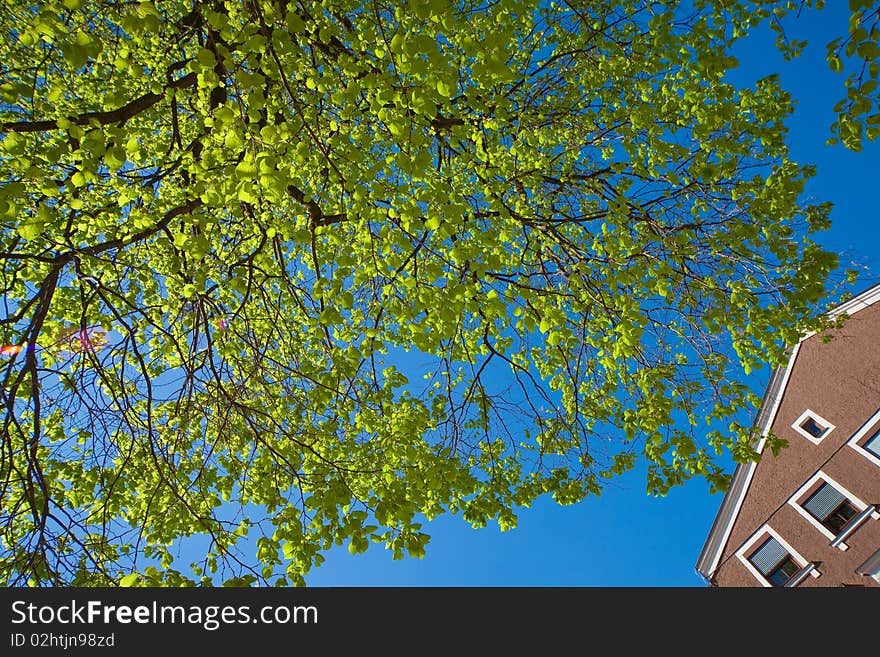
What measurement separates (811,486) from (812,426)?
2040 millimetres

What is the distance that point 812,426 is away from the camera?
15.4m

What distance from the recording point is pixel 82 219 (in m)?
4.95

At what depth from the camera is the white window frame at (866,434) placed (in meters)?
13.2

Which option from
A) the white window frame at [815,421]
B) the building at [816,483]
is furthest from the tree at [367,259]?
the white window frame at [815,421]

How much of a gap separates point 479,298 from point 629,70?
410cm

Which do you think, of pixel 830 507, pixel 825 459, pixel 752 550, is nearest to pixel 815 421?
pixel 825 459

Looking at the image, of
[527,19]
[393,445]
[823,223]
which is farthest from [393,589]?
[527,19]

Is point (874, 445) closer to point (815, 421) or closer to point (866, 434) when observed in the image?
point (866, 434)

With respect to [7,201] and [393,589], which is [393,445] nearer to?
[393,589]

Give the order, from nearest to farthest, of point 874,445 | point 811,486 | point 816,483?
1. point 874,445
2. point 816,483
3. point 811,486

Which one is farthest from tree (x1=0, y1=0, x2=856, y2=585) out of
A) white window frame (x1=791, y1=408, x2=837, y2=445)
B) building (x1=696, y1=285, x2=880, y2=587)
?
white window frame (x1=791, y1=408, x2=837, y2=445)

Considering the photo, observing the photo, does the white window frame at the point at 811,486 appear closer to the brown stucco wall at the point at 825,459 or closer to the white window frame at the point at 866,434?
the brown stucco wall at the point at 825,459

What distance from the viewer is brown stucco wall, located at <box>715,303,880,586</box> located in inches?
521

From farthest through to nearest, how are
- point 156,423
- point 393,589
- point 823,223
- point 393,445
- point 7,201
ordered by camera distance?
point 156,423 → point 823,223 → point 393,445 → point 393,589 → point 7,201
